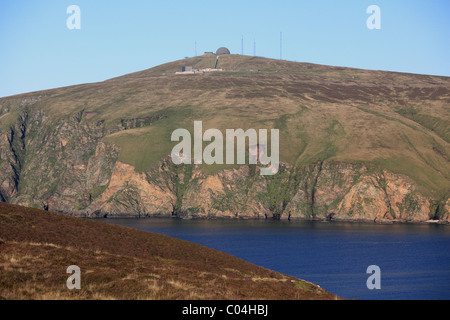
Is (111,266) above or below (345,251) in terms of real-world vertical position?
above

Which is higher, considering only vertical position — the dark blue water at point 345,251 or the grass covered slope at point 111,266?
the grass covered slope at point 111,266

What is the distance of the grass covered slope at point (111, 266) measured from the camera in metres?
31.0

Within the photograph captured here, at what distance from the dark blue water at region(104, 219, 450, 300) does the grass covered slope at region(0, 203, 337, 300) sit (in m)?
45.8

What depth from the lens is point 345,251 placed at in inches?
5487

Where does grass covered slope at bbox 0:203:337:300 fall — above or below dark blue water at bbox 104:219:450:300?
above

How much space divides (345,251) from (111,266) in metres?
109

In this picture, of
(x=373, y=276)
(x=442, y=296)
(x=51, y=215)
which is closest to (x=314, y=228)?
(x=373, y=276)

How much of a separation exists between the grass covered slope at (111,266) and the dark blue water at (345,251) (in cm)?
4580

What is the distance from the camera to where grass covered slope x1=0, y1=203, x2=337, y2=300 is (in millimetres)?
30969

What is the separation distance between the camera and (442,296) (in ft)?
305
